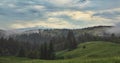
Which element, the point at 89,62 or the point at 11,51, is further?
the point at 11,51

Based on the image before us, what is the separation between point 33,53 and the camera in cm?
14650

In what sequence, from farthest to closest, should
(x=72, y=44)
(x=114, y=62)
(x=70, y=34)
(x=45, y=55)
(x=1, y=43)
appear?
1. (x=1, y=43)
2. (x=70, y=34)
3. (x=72, y=44)
4. (x=45, y=55)
5. (x=114, y=62)

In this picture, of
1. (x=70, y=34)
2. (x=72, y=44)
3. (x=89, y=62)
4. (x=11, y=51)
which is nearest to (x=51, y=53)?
(x=72, y=44)

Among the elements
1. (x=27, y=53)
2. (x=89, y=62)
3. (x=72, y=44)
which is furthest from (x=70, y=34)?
(x=89, y=62)

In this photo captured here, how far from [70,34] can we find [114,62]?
15736 cm

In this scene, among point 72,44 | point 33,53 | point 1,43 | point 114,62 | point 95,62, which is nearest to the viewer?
point 114,62

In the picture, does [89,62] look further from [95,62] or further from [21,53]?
[21,53]

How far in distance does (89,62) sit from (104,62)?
2465mm

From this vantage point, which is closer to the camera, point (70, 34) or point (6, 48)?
point (70, 34)

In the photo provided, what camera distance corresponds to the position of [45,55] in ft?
415

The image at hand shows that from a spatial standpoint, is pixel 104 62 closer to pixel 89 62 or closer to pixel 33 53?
pixel 89 62

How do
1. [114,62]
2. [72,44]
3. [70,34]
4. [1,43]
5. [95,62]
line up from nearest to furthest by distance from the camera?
1. [114,62]
2. [95,62]
3. [72,44]
4. [70,34]
5. [1,43]

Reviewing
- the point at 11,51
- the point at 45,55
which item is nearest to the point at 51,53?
the point at 45,55

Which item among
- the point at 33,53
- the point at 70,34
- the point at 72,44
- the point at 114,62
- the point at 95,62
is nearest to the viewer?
the point at 114,62
